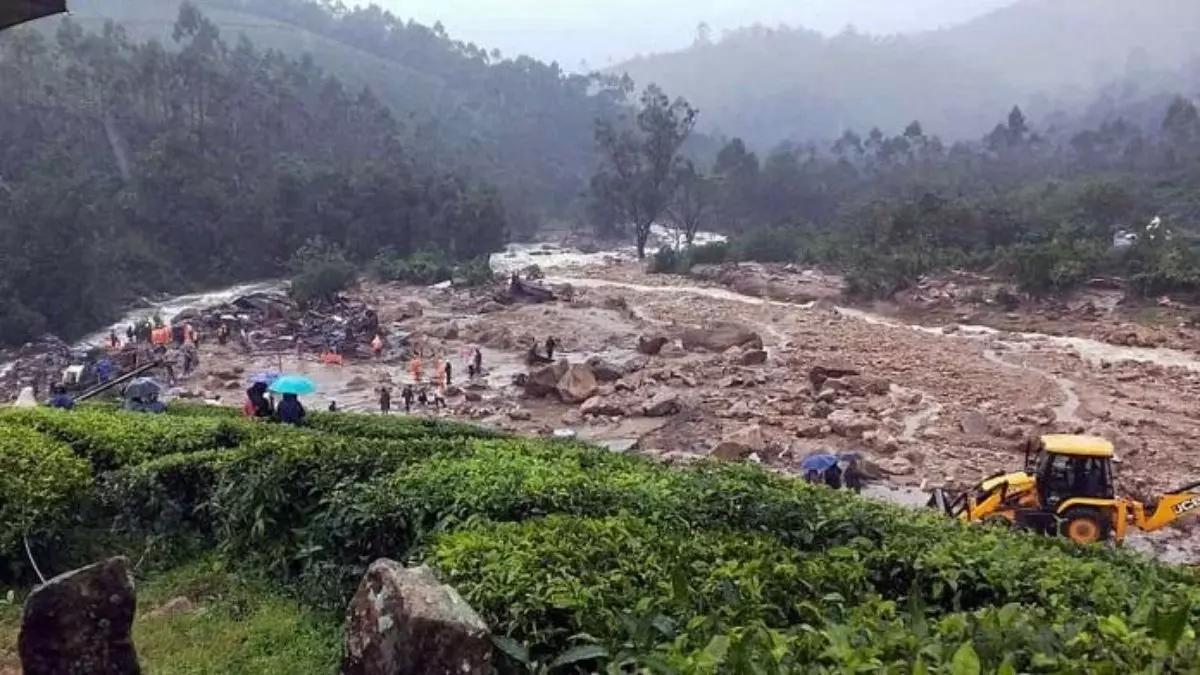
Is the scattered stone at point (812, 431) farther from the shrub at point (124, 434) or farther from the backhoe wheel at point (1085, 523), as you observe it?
the shrub at point (124, 434)

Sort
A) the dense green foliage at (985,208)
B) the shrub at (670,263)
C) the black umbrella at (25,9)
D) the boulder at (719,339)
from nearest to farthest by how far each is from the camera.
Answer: the black umbrella at (25,9) < the boulder at (719,339) < the dense green foliage at (985,208) < the shrub at (670,263)

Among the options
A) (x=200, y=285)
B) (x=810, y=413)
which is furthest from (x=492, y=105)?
(x=810, y=413)

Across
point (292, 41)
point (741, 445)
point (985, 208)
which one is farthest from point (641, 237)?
point (292, 41)

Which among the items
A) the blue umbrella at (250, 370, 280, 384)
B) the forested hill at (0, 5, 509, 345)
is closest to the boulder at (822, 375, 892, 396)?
the blue umbrella at (250, 370, 280, 384)

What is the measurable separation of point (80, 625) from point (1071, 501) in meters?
10.4

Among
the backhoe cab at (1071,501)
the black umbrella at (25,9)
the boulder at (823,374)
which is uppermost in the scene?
the black umbrella at (25,9)

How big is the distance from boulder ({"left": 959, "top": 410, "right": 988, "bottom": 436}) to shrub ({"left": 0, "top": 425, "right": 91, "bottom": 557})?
16.2 m

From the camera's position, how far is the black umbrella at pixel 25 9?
5.01m

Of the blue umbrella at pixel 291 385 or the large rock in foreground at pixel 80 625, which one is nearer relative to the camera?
the large rock in foreground at pixel 80 625

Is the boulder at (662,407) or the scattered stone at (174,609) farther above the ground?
the scattered stone at (174,609)

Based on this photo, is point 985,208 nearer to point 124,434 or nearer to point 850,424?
point 850,424

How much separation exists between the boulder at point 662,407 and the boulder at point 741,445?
2417mm

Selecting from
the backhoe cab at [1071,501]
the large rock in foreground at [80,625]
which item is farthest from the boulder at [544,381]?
the large rock in foreground at [80,625]

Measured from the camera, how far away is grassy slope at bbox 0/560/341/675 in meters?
5.05
